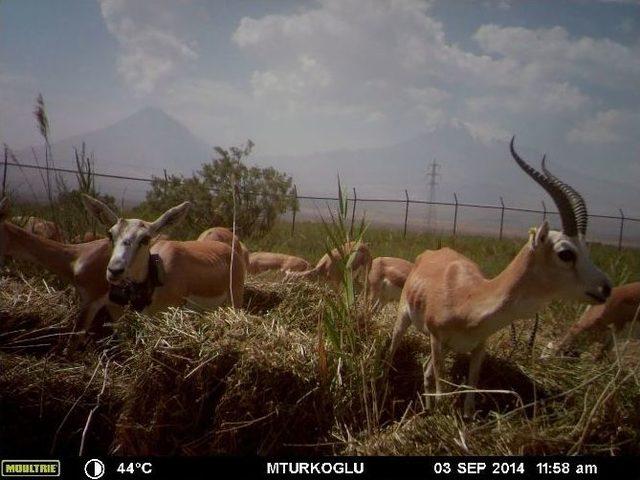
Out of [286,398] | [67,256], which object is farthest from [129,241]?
[286,398]

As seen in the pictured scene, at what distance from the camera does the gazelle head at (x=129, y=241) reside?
3.10m

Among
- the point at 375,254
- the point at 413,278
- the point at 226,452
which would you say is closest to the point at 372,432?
the point at 226,452

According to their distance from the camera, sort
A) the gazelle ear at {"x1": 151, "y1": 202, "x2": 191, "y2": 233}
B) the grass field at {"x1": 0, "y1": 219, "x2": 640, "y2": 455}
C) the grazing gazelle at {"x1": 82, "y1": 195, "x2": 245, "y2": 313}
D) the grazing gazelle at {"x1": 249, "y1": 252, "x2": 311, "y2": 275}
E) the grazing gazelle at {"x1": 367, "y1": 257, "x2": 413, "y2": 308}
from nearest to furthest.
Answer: the grass field at {"x1": 0, "y1": 219, "x2": 640, "y2": 455}, the grazing gazelle at {"x1": 82, "y1": 195, "x2": 245, "y2": 313}, the gazelle ear at {"x1": 151, "y1": 202, "x2": 191, "y2": 233}, the grazing gazelle at {"x1": 367, "y1": 257, "x2": 413, "y2": 308}, the grazing gazelle at {"x1": 249, "y1": 252, "x2": 311, "y2": 275}

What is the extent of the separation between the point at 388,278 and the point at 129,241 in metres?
3.76

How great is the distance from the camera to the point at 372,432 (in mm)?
2541

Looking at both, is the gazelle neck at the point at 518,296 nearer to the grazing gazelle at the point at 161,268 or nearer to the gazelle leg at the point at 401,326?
the gazelle leg at the point at 401,326

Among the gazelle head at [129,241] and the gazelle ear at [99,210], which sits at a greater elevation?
the gazelle ear at [99,210]

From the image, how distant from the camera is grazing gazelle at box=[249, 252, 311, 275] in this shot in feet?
23.5

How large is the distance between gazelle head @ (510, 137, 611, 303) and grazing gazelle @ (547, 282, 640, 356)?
1415 millimetres

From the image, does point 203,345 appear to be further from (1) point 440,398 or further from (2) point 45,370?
(1) point 440,398

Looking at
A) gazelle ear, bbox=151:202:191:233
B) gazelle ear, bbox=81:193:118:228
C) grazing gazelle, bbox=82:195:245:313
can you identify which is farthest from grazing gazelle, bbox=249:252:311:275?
gazelle ear, bbox=81:193:118:228

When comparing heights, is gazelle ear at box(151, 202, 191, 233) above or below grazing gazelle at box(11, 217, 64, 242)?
above

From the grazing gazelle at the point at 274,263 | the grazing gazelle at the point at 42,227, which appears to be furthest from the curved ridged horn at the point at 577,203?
the grazing gazelle at the point at 42,227

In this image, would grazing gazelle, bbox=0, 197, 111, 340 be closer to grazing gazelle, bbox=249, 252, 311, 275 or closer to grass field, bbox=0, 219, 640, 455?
grass field, bbox=0, 219, 640, 455
